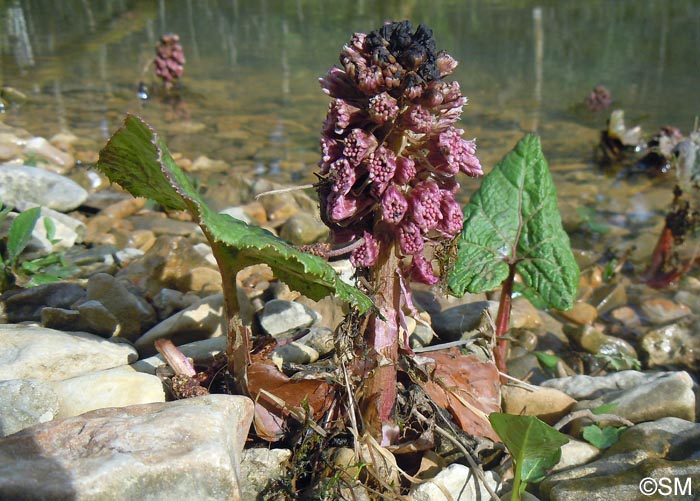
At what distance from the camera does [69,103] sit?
9469mm

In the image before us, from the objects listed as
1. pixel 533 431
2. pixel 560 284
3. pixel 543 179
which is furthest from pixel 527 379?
pixel 533 431

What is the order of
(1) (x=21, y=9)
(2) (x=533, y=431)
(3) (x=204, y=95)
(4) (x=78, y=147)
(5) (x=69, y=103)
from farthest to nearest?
(1) (x=21, y=9), (3) (x=204, y=95), (5) (x=69, y=103), (4) (x=78, y=147), (2) (x=533, y=431)

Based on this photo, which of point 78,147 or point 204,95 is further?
point 204,95

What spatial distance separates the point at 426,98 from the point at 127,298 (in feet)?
6.18

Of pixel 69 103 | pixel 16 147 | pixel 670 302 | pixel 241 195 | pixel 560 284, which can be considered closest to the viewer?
pixel 560 284

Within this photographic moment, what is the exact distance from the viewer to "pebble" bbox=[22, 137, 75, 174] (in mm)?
6431

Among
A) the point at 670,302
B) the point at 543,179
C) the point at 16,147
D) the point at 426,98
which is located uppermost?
the point at 426,98

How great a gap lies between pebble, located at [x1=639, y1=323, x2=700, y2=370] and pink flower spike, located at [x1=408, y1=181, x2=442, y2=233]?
2222mm

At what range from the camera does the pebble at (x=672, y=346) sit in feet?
12.2

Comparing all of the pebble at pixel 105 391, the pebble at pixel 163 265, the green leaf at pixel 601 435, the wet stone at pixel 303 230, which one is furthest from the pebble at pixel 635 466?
the wet stone at pixel 303 230

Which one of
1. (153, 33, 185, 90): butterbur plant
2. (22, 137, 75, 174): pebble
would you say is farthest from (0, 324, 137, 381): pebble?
(153, 33, 185, 90): butterbur plant

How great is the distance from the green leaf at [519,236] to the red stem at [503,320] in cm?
6

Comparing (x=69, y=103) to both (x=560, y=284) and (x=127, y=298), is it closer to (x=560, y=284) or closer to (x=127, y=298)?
(x=127, y=298)

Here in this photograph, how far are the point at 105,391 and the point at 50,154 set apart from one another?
4.91 m
